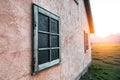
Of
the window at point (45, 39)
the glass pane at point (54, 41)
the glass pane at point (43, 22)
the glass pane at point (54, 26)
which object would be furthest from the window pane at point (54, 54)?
the glass pane at point (43, 22)

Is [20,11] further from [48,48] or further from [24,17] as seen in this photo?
[48,48]

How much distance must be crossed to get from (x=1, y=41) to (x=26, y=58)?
2.22 feet

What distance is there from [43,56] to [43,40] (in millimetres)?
346

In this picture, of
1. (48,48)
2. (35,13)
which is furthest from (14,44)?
(48,48)

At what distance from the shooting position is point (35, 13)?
2.88 m

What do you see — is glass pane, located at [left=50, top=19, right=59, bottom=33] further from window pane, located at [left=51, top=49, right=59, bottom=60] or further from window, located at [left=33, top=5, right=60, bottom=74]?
window pane, located at [left=51, top=49, right=59, bottom=60]

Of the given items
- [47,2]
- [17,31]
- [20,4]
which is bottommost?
[17,31]

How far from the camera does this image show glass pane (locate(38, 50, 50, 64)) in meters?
3.10

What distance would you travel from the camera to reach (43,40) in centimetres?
327

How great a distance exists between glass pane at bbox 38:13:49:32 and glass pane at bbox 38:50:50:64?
0.49 m

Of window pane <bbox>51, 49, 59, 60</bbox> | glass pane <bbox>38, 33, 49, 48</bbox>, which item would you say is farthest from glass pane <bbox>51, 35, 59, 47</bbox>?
glass pane <bbox>38, 33, 49, 48</bbox>

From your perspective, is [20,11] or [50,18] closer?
[20,11]

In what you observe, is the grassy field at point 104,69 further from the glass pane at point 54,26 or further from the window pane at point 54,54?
the glass pane at point 54,26

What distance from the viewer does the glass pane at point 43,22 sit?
3116 millimetres
